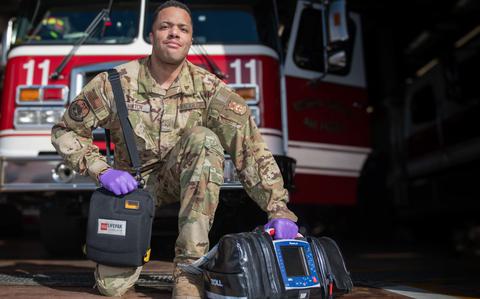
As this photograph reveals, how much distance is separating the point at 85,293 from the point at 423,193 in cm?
747

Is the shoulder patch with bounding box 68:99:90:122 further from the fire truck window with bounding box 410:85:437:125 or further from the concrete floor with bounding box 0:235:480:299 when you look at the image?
the fire truck window with bounding box 410:85:437:125

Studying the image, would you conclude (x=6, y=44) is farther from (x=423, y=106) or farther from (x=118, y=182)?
(x=423, y=106)

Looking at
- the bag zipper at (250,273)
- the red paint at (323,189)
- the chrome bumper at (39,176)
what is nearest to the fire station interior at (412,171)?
the red paint at (323,189)

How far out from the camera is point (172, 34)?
9.38 ft

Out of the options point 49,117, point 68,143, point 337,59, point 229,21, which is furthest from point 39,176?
point 337,59

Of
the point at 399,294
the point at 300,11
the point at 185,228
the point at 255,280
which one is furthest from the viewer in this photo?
the point at 300,11

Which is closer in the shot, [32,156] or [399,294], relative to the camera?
[399,294]

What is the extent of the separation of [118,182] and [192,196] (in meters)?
0.33

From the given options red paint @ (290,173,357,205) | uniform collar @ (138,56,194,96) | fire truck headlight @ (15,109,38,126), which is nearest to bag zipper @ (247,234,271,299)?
uniform collar @ (138,56,194,96)

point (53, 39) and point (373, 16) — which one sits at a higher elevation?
point (373, 16)

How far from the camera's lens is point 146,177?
9.96 ft

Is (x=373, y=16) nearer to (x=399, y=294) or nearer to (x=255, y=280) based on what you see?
(x=399, y=294)

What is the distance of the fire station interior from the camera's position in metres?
5.35

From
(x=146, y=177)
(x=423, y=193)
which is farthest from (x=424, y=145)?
(x=146, y=177)
